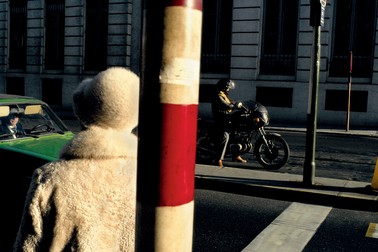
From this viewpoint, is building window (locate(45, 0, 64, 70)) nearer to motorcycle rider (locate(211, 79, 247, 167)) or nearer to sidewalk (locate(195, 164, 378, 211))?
motorcycle rider (locate(211, 79, 247, 167))

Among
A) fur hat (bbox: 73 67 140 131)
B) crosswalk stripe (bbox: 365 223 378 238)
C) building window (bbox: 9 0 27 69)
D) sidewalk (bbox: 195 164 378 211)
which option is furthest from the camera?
building window (bbox: 9 0 27 69)

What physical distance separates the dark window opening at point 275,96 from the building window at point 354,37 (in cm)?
191

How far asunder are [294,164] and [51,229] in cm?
877

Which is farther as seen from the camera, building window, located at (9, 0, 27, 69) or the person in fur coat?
building window, located at (9, 0, 27, 69)

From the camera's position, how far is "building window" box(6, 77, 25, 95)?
25.9 meters

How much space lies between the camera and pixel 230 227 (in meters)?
5.78

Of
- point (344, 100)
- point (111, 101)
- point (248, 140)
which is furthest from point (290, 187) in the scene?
point (344, 100)

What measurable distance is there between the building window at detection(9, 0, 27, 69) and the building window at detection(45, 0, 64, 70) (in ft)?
5.55

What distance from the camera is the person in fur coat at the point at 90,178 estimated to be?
1992mm

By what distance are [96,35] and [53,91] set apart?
3.82m

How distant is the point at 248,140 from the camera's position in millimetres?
9758

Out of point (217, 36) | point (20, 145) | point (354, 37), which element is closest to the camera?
point (20, 145)

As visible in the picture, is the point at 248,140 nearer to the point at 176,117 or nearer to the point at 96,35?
the point at 176,117

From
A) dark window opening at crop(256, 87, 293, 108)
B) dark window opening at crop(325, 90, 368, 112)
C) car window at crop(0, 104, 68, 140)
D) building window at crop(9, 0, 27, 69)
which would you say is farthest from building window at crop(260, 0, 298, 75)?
car window at crop(0, 104, 68, 140)
